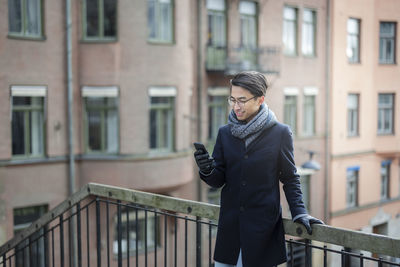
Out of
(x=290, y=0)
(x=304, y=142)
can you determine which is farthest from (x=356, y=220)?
(x=290, y=0)

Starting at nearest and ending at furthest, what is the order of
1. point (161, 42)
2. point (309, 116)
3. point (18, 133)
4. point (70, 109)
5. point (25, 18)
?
point (25, 18) < point (18, 133) < point (70, 109) < point (161, 42) < point (309, 116)

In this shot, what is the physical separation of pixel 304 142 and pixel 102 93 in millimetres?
8476

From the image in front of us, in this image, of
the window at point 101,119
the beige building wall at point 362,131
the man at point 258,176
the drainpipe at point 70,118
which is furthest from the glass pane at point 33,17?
the beige building wall at point 362,131

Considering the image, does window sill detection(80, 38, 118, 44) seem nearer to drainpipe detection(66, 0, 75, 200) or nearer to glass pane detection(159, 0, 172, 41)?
drainpipe detection(66, 0, 75, 200)

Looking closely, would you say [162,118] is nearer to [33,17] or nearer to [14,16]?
[33,17]

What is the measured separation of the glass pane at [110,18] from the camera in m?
12.2

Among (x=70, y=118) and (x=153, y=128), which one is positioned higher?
(x=70, y=118)

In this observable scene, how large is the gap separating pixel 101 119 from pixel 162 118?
1478 millimetres

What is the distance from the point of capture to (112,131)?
41.2 feet

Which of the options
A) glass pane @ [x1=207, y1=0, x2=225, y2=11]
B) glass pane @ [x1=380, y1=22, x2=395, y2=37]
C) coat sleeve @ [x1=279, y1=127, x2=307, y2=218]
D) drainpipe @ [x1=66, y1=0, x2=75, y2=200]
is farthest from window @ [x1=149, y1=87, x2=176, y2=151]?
coat sleeve @ [x1=279, y1=127, x2=307, y2=218]

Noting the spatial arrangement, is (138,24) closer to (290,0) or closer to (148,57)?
(148,57)

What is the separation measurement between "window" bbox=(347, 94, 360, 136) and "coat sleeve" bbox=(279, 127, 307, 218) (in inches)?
678

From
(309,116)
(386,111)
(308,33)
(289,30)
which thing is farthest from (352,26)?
(309,116)

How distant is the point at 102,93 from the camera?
12312 millimetres
